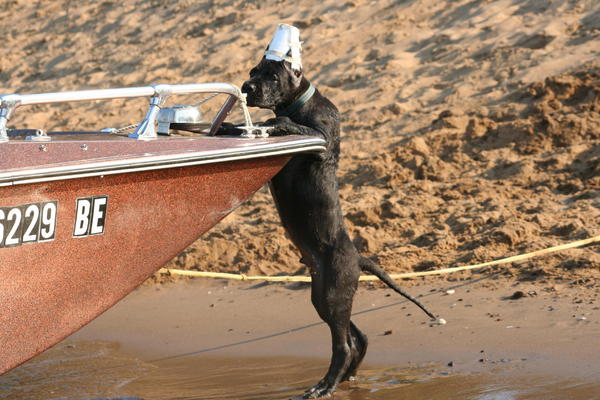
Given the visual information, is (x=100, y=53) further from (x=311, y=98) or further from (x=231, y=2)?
(x=311, y=98)

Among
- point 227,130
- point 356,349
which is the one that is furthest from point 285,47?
point 356,349

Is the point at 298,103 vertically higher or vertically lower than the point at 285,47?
lower

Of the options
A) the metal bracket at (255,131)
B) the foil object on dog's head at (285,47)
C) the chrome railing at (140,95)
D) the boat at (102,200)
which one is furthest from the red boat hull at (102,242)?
the foil object on dog's head at (285,47)

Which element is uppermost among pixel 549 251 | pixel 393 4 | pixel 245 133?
pixel 245 133

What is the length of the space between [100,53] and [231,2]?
1926 millimetres

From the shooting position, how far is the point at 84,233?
180 inches

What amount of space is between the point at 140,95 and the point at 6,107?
588mm

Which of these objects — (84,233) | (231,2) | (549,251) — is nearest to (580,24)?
(549,251)

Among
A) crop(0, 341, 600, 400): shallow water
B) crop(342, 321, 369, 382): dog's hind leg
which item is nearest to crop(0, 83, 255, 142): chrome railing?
crop(342, 321, 369, 382): dog's hind leg

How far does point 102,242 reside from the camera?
15.3 feet

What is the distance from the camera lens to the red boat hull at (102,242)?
4.44 metres

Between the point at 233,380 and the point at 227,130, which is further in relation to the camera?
the point at 233,380

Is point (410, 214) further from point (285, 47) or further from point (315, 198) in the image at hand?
point (285, 47)

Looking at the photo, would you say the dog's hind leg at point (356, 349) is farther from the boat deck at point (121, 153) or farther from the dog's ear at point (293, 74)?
the dog's ear at point (293, 74)
